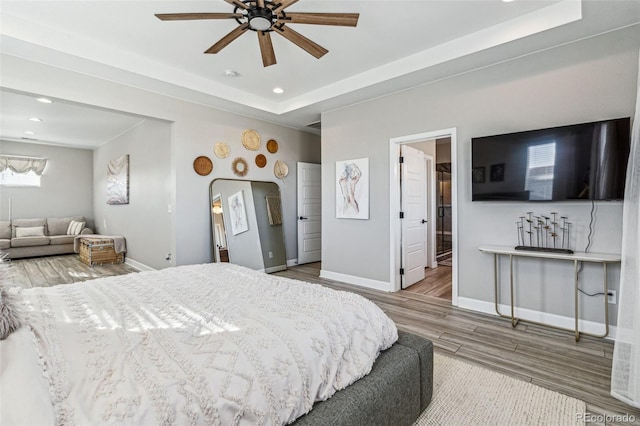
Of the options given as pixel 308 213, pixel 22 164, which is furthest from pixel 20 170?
pixel 308 213

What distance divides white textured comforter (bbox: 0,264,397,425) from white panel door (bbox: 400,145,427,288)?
272cm

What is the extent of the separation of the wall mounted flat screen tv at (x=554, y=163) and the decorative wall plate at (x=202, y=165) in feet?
11.6

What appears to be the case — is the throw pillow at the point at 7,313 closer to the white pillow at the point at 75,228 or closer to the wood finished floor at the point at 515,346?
the wood finished floor at the point at 515,346

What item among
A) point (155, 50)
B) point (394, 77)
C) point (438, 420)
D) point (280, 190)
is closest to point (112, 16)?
point (155, 50)

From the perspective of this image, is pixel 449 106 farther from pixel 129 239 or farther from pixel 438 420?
pixel 129 239

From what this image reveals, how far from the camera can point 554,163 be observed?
2.82 meters

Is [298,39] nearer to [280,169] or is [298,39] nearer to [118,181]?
[280,169]

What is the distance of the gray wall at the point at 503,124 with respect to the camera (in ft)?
8.80

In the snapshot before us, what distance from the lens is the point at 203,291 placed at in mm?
1902

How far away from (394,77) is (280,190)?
9.29 feet

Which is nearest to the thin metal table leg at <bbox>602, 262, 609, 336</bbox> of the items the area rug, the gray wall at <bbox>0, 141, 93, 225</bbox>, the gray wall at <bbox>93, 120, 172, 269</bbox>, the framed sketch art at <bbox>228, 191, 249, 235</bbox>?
the area rug

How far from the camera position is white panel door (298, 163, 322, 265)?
5945 mm

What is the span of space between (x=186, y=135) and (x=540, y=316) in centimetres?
478

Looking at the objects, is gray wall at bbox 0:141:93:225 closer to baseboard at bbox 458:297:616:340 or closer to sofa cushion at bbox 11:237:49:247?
sofa cushion at bbox 11:237:49:247
